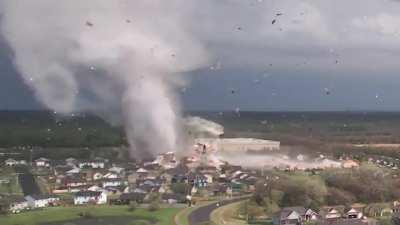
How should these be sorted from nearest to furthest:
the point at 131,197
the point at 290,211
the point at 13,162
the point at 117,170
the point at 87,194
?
the point at 290,211 < the point at 131,197 < the point at 87,194 < the point at 117,170 < the point at 13,162

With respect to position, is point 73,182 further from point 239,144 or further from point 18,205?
point 239,144

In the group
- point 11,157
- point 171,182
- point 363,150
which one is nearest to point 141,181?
point 171,182

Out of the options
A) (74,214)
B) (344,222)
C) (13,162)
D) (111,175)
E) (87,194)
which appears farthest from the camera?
(13,162)

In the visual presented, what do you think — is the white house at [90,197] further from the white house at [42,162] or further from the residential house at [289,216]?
the white house at [42,162]

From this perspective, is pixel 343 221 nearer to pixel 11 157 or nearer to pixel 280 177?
pixel 280 177

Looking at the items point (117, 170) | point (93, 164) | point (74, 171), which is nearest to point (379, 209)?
point (117, 170)

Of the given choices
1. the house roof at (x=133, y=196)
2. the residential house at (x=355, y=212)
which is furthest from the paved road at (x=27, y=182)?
the residential house at (x=355, y=212)
